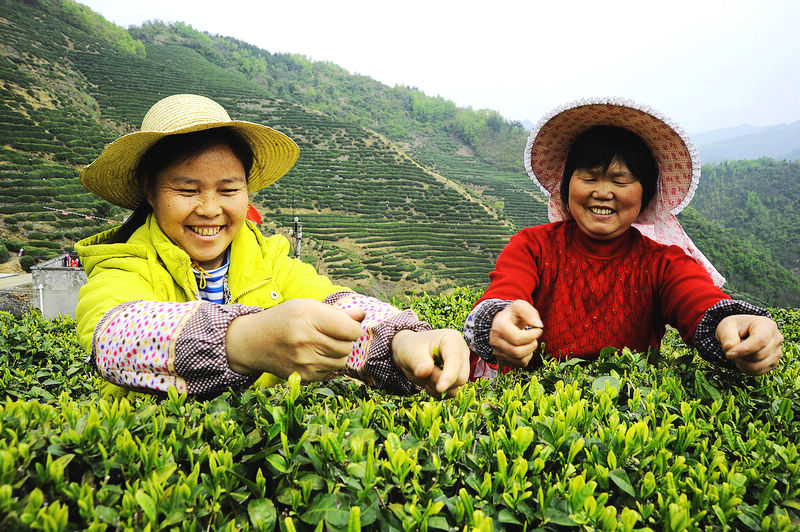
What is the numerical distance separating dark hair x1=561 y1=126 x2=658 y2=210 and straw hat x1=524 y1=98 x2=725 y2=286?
3 centimetres

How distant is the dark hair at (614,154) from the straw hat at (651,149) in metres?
0.03

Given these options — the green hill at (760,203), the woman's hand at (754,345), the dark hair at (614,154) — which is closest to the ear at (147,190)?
the dark hair at (614,154)

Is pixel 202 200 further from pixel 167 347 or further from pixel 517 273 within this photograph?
pixel 517 273

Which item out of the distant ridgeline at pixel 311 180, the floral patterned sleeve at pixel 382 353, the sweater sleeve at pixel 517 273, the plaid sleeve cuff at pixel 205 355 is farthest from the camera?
the distant ridgeline at pixel 311 180

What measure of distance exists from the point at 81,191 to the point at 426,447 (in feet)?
109

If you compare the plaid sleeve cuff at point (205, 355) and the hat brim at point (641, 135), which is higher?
the hat brim at point (641, 135)

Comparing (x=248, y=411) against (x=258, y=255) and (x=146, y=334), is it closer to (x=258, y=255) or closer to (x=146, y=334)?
(x=146, y=334)

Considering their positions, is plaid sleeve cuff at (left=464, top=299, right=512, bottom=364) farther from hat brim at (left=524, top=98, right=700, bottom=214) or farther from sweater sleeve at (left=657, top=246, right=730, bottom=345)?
hat brim at (left=524, top=98, right=700, bottom=214)

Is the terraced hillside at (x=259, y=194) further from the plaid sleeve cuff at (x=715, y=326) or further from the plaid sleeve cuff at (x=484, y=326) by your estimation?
the plaid sleeve cuff at (x=715, y=326)

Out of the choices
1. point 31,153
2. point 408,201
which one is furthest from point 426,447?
point 408,201

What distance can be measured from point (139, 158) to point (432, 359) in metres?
1.09

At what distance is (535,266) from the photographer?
172 cm

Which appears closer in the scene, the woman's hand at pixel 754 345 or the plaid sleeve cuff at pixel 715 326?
the woman's hand at pixel 754 345

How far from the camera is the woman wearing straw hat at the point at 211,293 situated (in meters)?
0.79
